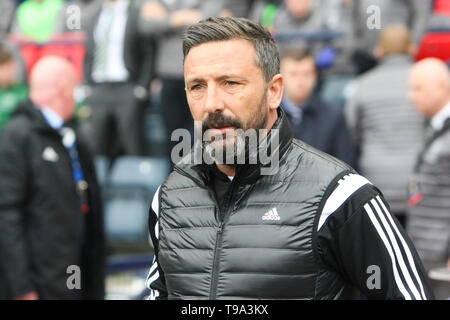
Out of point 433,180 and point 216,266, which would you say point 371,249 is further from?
point 433,180

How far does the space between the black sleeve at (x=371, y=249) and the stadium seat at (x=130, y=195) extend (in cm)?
580

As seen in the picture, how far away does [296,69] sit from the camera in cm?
661

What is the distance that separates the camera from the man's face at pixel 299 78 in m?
6.54

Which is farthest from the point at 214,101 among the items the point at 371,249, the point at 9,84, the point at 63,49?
the point at 63,49

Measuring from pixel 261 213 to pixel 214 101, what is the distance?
0.39 meters

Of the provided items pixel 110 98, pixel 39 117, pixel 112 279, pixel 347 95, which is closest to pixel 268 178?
pixel 39 117

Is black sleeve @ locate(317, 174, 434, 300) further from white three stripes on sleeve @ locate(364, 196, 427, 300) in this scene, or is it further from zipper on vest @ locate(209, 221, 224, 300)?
zipper on vest @ locate(209, 221, 224, 300)

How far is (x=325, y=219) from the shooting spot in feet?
8.31

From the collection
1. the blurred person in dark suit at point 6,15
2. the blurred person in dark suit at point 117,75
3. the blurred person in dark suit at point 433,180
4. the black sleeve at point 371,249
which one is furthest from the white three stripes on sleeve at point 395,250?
the blurred person in dark suit at point 6,15

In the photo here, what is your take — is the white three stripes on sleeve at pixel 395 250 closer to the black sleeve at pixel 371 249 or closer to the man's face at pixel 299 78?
the black sleeve at pixel 371 249

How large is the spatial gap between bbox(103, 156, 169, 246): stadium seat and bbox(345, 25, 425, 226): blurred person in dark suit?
238 cm

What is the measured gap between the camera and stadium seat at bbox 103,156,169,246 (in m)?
8.28

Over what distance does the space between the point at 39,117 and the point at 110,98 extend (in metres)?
2.76

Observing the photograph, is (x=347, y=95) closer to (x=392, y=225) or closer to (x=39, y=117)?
(x=39, y=117)
